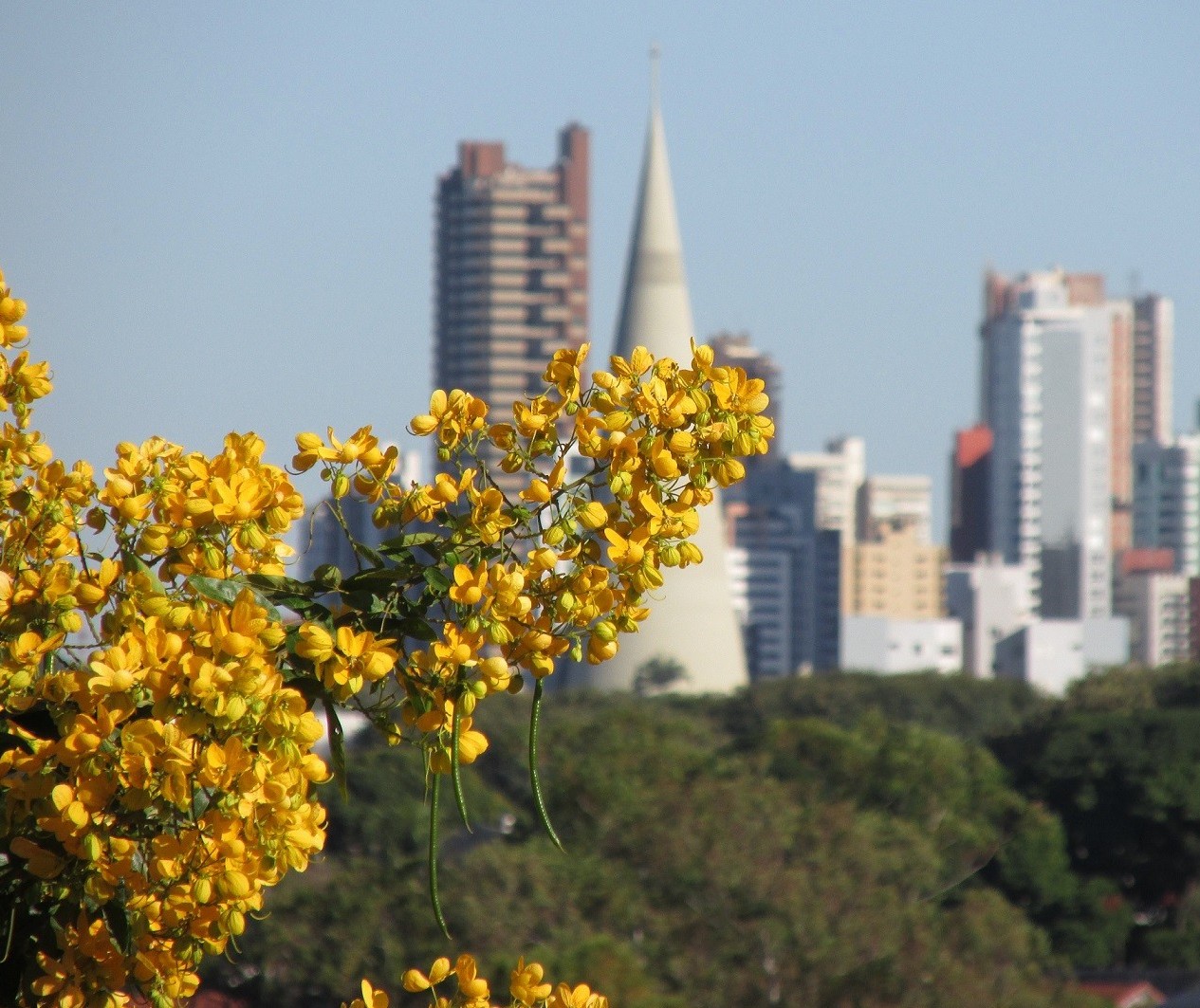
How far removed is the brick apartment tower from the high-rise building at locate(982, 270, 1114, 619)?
1969cm

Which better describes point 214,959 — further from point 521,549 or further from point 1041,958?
point 521,549

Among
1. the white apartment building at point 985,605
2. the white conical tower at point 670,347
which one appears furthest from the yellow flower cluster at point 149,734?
the white apartment building at point 985,605

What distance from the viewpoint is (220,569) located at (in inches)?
73.2

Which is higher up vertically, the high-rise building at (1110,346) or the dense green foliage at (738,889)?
the high-rise building at (1110,346)

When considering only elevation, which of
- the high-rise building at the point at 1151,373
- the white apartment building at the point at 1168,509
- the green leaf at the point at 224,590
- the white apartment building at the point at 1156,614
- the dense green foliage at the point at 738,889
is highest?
the high-rise building at the point at 1151,373

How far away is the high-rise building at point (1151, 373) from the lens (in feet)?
331

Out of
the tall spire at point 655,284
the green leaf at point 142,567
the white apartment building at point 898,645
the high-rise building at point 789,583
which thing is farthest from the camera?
the high-rise building at point 789,583

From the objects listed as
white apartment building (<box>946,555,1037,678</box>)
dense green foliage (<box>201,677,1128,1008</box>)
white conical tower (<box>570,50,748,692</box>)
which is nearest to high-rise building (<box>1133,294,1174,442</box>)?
white apartment building (<box>946,555,1037,678</box>)

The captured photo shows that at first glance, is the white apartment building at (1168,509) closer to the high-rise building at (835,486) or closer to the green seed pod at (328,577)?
the high-rise building at (835,486)

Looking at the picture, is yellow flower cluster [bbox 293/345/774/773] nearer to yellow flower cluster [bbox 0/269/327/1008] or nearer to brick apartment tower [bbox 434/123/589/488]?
yellow flower cluster [bbox 0/269/327/1008]

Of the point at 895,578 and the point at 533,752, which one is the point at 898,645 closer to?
the point at 895,578

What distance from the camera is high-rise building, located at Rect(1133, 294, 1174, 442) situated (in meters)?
101

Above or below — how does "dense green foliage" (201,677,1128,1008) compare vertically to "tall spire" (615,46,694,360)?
below

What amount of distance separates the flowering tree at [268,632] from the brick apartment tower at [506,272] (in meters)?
89.4
